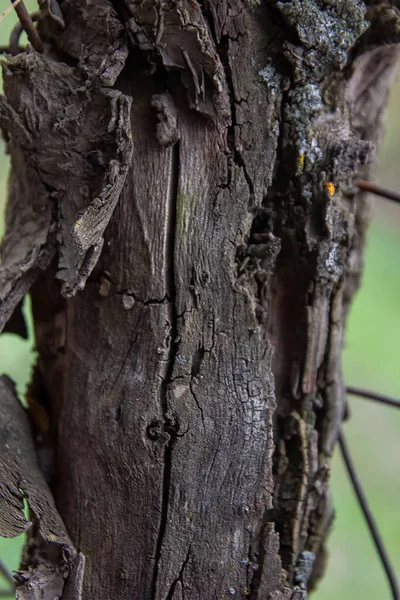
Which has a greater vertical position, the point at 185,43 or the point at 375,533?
the point at 185,43

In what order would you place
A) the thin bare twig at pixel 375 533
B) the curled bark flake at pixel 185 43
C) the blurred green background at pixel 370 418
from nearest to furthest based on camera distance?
the curled bark flake at pixel 185 43 < the thin bare twig at pixel 375 533 < the blurred green background at pixel 370 418

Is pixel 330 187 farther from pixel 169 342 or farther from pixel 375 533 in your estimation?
pixel 375 533

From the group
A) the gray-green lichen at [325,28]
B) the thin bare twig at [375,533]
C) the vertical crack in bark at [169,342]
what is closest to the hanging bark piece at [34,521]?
the vertical crack in bark at [169,342]

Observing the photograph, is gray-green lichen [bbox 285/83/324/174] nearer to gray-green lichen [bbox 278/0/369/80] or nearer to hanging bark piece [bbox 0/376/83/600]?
gray-green lichen [bbox 278/0/369/80]

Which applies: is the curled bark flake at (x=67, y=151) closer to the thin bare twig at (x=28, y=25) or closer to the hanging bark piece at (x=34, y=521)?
the thin bare twig at (x=28, y=25)

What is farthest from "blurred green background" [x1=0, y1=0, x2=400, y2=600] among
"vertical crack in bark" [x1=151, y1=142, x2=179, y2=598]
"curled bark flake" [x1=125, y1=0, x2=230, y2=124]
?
"curled bark flake" [x1=125, y1=0, x2=230, y2=124]

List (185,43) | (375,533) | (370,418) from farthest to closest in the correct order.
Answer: (370,418) < (375,533) < (185,43)

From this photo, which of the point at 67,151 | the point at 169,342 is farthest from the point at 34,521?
the point at 67,151
